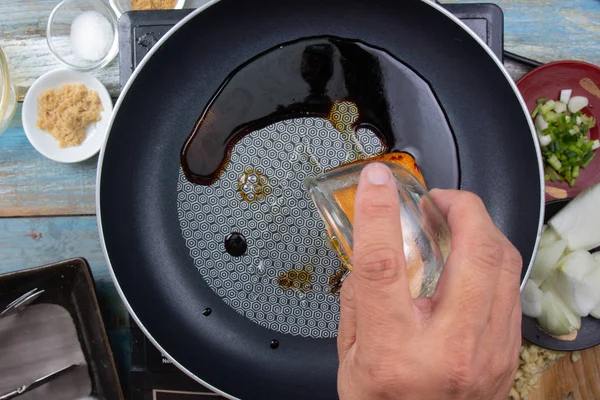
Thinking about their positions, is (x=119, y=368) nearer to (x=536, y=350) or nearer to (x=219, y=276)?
(x=219, y=276)

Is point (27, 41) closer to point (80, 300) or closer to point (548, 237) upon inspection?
point (80, 300)

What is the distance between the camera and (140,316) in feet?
2.46

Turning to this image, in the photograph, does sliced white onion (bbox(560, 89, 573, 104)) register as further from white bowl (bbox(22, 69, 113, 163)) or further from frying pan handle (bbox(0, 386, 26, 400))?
frying pan handle (bbox(0, 386, 26, 400))

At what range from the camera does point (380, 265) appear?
0.44 meters

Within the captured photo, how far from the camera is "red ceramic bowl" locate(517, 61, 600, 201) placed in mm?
889

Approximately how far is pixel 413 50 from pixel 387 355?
0.47 metres

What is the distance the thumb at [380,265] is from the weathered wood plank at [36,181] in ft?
2.12

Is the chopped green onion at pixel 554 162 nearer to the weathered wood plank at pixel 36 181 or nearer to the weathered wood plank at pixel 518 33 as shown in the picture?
the weathered wood plank at pixel 518 33

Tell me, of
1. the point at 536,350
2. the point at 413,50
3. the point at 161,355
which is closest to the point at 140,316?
the point at 161,355

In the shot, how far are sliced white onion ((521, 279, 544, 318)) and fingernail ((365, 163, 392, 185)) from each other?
50 centimetres

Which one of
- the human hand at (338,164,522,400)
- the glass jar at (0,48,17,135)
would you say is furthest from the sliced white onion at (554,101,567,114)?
the glass jar at (0,48,17,135)

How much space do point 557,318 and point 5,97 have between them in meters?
1.01

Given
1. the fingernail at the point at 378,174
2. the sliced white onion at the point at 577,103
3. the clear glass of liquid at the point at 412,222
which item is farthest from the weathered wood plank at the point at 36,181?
the sliced white onion at the point at 577,103

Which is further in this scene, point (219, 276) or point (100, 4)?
point (100, 4)
